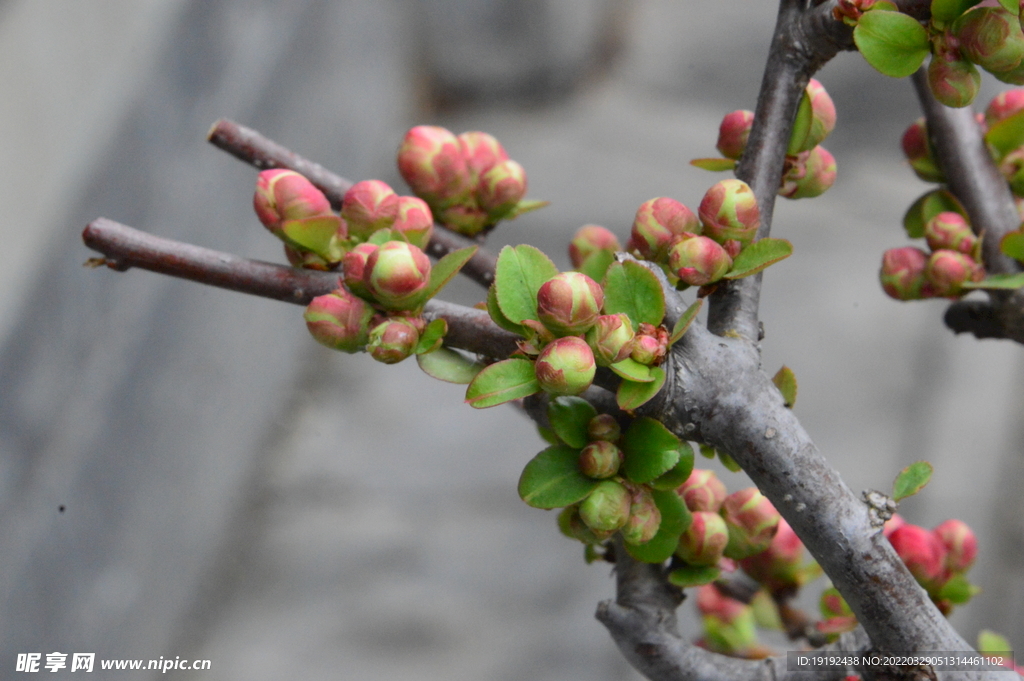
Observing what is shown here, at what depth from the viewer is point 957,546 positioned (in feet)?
1.41

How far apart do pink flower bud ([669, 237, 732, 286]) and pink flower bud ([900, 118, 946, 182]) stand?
0.68 feet

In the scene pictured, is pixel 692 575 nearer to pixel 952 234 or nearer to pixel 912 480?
pixel 912 480

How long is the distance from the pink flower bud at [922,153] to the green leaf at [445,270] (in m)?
0.28

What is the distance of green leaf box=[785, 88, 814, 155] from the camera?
35 centimetres

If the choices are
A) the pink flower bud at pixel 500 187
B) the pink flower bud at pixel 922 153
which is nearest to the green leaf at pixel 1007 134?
the pink flower bud at pixel 922 153

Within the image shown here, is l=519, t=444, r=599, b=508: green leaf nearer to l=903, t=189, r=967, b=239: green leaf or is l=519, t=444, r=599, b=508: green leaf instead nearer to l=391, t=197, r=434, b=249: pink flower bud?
l=391, t=197, r=434, b=249: pink flower bud

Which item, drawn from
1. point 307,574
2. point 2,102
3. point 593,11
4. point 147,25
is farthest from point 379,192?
point 593,11

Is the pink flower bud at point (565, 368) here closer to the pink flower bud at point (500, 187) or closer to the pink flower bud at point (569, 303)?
the pink flower bud at point (569, 303)

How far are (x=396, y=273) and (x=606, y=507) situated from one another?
111 millimetres

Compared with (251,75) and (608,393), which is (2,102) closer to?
(251,75)

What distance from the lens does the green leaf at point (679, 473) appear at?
1.02 ft

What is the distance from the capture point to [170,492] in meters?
1.21

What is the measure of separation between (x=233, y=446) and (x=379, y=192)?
1146 millimetres

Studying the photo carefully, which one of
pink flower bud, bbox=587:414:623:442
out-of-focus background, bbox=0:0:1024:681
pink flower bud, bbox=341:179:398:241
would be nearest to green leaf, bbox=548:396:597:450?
pink flower bud, bbox=587:414:623:442
